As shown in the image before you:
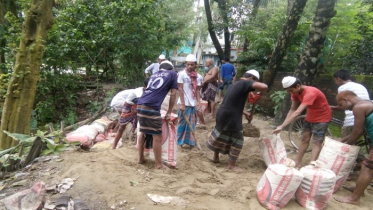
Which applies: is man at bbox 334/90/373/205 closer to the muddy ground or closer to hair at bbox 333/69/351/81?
the muddy ground

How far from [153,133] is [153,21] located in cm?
664

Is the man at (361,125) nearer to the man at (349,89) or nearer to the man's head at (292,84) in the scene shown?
the man's head at (292,84)

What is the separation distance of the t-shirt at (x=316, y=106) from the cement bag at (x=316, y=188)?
115 centimetres

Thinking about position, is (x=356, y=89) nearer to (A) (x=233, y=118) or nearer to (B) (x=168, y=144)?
A: (A) (x=233, y=118)

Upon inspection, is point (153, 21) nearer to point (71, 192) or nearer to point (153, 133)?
point (153, 133)

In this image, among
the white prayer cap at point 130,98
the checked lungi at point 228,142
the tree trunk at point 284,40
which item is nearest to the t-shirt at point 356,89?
the checked lungi at point 228,142

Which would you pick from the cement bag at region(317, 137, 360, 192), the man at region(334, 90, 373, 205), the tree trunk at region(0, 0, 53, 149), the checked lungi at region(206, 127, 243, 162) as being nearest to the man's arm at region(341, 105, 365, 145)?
the man at region(334, 90, 373, 205)

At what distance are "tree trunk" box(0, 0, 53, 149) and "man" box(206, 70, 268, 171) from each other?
371cm

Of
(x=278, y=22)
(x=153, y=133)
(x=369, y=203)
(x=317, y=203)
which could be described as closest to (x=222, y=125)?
(x=153, y=133)

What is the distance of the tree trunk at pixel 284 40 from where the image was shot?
6706 millimetres

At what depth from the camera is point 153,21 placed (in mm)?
9273

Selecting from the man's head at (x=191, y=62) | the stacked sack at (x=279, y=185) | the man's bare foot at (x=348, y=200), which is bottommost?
the man's bare foot at (x=348, y=200)

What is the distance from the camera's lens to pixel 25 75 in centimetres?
508

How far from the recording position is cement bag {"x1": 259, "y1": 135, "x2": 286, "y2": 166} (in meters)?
3.88
